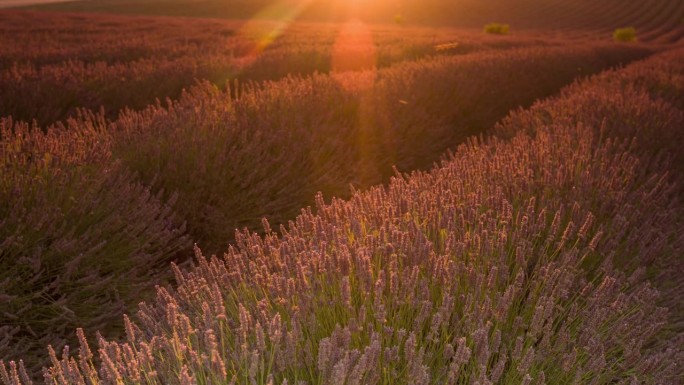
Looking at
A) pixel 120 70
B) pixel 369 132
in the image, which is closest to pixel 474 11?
pixel 120 70

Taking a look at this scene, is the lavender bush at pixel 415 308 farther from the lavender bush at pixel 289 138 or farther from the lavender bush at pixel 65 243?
the lavender bush at pixel 289 138

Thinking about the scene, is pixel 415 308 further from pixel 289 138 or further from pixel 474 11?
pixel 474 11

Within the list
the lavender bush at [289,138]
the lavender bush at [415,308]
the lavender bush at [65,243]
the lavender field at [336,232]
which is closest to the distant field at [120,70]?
the lavender field at [336,232]

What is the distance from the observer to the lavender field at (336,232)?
5.38 feet

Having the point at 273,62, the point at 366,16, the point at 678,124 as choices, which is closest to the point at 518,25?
the point at 366,16

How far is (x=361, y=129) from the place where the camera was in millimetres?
5273

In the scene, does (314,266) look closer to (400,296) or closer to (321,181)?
(400,296)

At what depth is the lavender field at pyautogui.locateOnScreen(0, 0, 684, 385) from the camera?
1.64 m

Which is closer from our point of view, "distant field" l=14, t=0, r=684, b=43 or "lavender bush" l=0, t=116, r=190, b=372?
"lavender bush" l=0, t=116, r=190, b=372

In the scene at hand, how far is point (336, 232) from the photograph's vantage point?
7.18 feet

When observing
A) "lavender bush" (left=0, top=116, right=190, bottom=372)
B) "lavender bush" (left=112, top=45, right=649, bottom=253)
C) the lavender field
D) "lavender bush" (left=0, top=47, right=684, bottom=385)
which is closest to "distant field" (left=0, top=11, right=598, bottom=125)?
the lavender field

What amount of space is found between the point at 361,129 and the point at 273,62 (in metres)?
3.81

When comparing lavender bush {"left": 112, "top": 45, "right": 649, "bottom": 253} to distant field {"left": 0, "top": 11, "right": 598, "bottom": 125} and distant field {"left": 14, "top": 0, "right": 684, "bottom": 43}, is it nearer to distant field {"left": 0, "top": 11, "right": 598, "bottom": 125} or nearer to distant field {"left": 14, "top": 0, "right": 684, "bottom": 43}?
distant field {"left": 0, "top": 11, "right": 598, "bottom": 125}

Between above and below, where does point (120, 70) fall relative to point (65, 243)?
above
